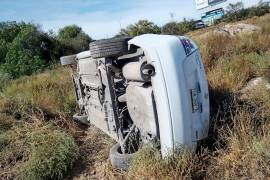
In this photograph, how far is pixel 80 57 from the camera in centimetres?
646

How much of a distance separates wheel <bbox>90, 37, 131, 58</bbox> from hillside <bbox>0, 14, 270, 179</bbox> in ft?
3.84

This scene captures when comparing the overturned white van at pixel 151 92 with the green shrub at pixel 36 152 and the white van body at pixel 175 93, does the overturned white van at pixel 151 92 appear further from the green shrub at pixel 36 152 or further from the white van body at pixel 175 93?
the green shrub at pixel 36 152

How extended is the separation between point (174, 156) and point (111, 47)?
1473 mm

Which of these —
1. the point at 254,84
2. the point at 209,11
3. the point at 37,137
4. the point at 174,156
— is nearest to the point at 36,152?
the point at 37,137

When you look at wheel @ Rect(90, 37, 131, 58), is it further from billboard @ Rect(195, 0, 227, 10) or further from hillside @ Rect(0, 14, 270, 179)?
billboard @ Rect(195, 0, 227, 10)

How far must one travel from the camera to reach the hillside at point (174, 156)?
362 centimetres

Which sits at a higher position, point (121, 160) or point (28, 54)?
point (121, 160)

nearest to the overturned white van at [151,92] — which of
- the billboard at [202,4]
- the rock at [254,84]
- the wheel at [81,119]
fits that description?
the wheel at [81,119]

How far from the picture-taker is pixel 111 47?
176 inches

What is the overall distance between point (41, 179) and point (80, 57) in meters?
2.31

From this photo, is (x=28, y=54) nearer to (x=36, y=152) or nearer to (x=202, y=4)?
(x=36, y=152)

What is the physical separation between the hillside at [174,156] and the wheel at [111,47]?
117 cm

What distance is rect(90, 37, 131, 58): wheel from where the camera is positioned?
4.43m

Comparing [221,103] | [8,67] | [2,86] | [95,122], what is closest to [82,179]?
[95,122]
